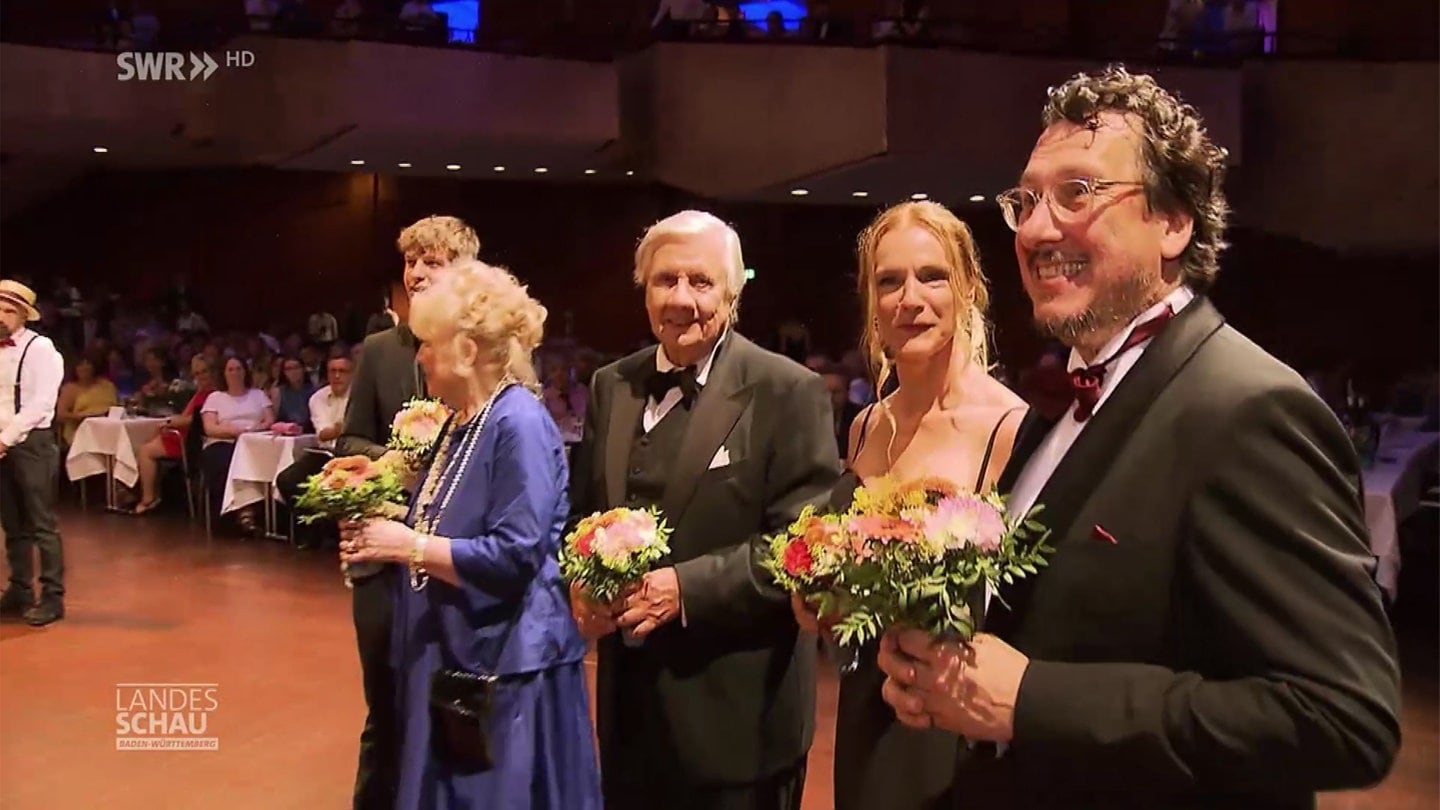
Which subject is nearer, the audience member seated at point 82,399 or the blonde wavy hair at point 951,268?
the blonde wavy hair at point 951,268

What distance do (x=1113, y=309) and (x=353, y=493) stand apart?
1763 mm

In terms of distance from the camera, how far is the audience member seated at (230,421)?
822cm

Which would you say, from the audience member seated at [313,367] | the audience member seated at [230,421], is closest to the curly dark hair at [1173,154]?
the audience member seated at [230,421]

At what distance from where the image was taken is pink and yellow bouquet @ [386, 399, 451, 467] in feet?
9.04

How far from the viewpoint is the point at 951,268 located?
2.12 m

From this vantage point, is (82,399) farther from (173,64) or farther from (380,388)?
(380,388)

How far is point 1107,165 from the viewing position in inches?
48.2

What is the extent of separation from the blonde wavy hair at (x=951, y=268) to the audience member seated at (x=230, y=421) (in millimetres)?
6888

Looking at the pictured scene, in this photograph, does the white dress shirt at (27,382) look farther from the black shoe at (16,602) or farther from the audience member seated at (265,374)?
the audience member seated at (265,374)

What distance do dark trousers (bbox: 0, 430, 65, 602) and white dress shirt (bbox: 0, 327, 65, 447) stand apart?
192mm

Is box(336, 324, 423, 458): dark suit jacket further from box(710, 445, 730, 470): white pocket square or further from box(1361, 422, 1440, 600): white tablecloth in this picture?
box(1361, 422, 1440, 600): white tablecloth

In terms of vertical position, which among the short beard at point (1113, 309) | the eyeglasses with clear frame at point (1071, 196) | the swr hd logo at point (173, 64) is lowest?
the short beard at point (1113, 309)

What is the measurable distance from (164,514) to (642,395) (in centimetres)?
780

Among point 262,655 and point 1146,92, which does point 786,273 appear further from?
point 1146,92
